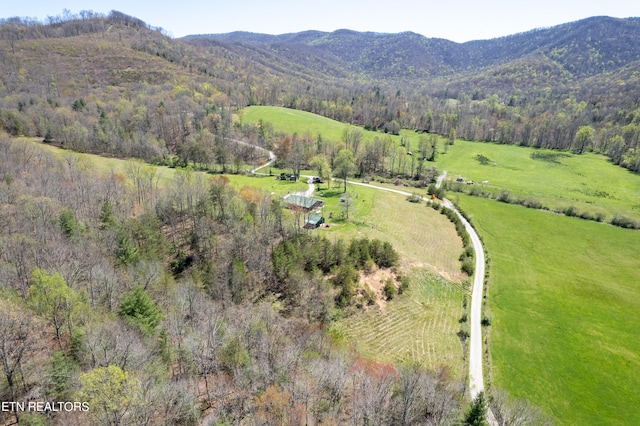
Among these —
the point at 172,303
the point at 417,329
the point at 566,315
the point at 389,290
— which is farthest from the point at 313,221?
the point at 566,315

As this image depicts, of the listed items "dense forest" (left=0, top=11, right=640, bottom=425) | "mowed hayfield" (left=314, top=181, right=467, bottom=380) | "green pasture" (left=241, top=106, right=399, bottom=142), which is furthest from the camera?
"green pasture" (left=241, top=106, right=399, bottom=142)

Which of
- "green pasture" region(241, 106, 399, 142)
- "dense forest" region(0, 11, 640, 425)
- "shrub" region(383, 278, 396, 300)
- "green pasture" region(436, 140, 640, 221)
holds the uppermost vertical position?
"green pasture" region(241, 106, 399, 142)

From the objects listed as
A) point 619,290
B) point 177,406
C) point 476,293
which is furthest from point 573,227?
point 177,406

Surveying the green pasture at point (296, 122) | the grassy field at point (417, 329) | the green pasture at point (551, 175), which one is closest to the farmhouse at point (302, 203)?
the grassy field at point (417, 329)

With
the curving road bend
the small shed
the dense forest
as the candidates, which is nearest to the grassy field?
the curving road bend

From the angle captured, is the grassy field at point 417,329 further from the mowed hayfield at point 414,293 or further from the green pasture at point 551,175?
the green pasture at point 551,175

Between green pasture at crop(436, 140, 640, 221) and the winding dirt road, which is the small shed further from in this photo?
green pasture at crop(436, 140, 640, 221)
